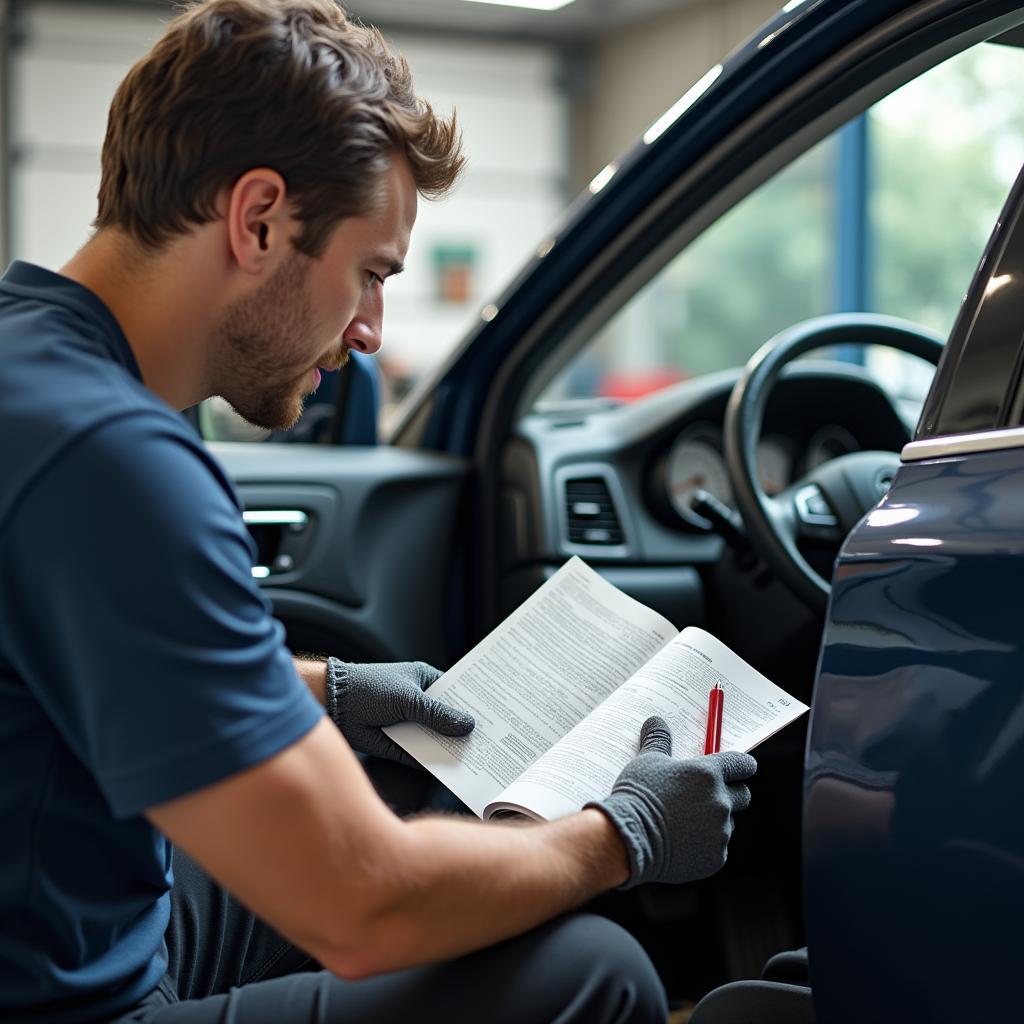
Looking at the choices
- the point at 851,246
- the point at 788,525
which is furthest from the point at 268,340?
the point at 851,246

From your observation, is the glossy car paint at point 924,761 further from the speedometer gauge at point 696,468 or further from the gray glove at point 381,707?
the speedometer gauge at point 696,468

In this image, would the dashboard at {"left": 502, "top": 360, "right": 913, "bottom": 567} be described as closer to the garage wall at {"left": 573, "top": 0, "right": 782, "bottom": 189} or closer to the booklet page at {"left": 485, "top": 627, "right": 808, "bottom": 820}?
the booklet page at {"left": 485, "top": 627, "right": 808, "bottom": 820}

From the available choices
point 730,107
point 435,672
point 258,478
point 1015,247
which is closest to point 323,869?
point 435,672

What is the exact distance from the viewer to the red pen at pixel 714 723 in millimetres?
1307

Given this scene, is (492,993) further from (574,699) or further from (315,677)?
(315,677)

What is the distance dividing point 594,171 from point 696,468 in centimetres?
932

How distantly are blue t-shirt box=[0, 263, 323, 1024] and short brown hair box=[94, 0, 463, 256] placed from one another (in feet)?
0.54

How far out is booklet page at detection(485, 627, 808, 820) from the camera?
4.17 ft

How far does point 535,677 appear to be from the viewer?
4.86 ft

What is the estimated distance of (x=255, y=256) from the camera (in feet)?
3.84

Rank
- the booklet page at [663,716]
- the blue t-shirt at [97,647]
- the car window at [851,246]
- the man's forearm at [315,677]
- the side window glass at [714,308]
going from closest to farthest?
the blue t-shirt at [97,647], the booklet page at [663,716], the man's forearm at [315,677], the car window at [851,246], the side window glass at [714,308]

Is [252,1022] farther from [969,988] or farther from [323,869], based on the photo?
[969,988]

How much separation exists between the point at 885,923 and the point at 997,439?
40 cm

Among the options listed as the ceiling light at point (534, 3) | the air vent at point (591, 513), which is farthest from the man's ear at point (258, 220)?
the ceiling light at point (534, 3)
